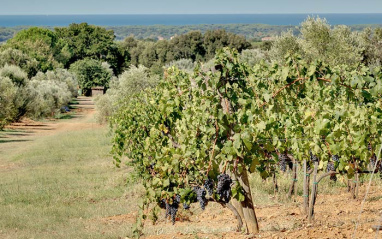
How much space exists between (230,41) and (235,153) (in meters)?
78.3

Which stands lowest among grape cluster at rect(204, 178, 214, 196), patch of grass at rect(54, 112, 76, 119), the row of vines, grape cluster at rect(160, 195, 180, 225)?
patch of grass at rect(54, 112, 76, 119)

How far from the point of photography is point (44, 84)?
47.1m

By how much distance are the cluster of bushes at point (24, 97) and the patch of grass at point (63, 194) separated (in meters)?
12.7

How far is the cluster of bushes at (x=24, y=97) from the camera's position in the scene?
36.3m

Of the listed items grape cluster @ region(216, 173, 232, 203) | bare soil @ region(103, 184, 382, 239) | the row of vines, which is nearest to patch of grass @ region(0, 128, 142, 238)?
bare soil @ region(103, 184, 382, 239)

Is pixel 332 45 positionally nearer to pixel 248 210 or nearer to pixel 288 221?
pixel 288 221

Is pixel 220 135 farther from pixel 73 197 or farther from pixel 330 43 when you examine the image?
pixel 330 43

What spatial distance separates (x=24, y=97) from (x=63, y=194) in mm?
26280

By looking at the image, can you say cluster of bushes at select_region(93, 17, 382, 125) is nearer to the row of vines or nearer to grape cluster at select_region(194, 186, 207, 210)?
the row of vines

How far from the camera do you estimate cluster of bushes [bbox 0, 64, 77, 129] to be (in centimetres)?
3634

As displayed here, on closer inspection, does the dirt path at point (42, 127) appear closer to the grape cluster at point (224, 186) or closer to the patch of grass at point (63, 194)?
the patch of grass at point (63, 194)

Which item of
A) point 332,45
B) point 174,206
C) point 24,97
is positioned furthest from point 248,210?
point 24,97

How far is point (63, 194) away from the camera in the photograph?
572 inches

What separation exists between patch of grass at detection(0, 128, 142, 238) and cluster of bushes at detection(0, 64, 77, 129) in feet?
41.6
